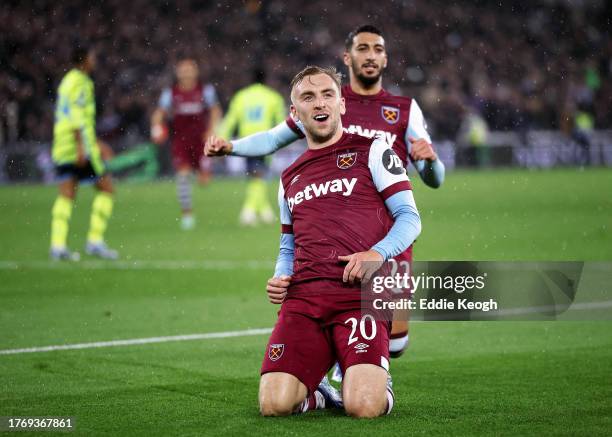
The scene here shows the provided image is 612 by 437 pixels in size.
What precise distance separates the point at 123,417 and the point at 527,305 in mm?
4746

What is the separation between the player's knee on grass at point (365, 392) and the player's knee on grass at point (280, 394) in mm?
238

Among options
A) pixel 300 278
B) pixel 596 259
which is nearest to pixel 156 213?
pixel 596 259

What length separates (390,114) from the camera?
7078mm

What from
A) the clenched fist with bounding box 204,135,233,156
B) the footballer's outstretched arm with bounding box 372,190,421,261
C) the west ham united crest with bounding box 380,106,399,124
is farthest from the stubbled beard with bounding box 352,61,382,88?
the footballer's outstretched arm with bounding box 372,190,421,261

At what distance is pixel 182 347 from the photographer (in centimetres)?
783

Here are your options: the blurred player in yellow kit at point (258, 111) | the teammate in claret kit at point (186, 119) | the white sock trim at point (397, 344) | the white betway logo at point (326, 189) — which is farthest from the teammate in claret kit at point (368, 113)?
the blurred player in yellow kit at point (258, 111)

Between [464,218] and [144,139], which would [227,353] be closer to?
[464,218]

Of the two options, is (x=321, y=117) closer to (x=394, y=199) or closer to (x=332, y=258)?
(x=394, y=199)

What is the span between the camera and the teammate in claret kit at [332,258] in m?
5.51

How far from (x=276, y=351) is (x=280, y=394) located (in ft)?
0.80

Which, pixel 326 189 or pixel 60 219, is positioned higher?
pixel 326 189

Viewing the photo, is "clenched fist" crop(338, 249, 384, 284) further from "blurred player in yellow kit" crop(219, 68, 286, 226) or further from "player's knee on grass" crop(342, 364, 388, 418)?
"blurred player in yellow kit" crop(219, 68, 286, 226)

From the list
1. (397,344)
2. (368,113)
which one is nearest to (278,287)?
(397,344)

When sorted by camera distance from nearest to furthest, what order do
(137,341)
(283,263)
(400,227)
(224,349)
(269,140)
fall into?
(400,227)
(283,263)
(269,140)
(224,349)
(137,341)
